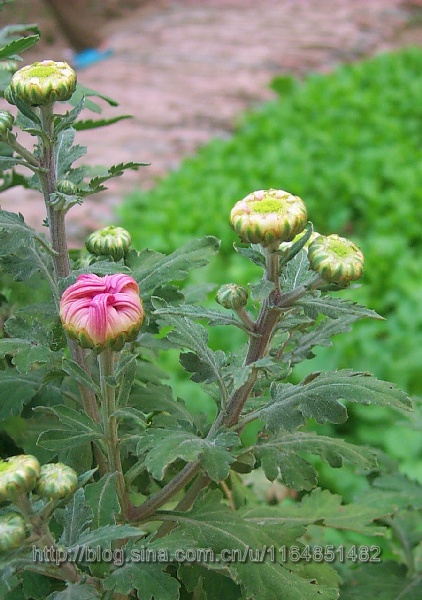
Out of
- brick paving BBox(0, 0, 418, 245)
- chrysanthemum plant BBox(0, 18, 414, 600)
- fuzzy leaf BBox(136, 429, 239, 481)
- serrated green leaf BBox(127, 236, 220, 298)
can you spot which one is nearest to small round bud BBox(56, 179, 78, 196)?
chrysanthemum plant BBox(0, 18, 414, 600)

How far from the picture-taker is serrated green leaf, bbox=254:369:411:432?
0.67 meters

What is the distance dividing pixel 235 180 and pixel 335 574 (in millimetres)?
2999

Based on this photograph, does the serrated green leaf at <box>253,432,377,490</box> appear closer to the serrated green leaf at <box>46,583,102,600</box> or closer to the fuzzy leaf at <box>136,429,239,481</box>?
the fuzzy leaf at <box>136,429,239,481</box>

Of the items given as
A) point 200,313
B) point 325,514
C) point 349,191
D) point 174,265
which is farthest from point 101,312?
point 349,191


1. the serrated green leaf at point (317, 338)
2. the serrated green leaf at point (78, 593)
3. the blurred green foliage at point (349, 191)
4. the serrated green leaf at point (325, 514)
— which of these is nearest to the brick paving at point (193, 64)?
the blurred green foliage at point (349, 191)

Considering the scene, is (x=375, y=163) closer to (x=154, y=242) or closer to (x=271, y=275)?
(x=154, y=242)

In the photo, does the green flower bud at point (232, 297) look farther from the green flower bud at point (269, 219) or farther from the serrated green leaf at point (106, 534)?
the serrated green leaf at point (106, 534)

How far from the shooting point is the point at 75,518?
2.28ft

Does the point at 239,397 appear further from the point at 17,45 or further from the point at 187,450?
the point at 17,45

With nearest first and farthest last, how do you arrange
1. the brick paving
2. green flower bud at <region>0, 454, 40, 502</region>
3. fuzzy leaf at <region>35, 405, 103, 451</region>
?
green flower bud at <region>0, 454, 40, 502</region>, fuzzy leaf at <region>35, 405, 103, 451</region>, the brick paving

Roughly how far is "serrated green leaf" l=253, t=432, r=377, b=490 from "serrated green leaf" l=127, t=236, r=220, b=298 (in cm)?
19

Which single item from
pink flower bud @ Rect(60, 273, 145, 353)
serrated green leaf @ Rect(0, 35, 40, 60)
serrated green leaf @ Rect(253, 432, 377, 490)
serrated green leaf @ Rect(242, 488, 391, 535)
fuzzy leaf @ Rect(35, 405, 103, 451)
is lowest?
serrated green leaf @ Rect(242, 488, 391, 535)

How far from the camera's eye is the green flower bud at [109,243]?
788 millimetres

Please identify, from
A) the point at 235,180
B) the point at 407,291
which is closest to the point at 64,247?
the point at 407,291
